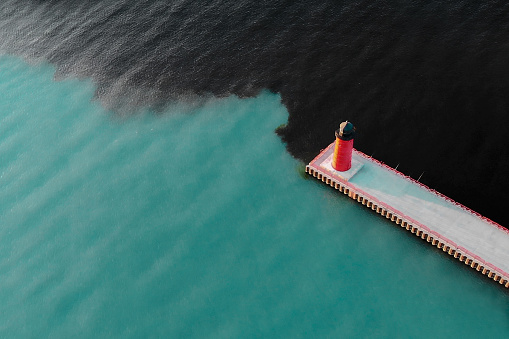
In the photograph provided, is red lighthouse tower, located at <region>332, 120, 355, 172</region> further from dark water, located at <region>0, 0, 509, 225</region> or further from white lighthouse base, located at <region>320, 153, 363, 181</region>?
dark water, located at <region>0, 0, 509, 225</region>

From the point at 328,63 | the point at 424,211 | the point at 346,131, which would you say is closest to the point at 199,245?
the point at 346,131

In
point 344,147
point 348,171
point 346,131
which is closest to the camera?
point 346,131

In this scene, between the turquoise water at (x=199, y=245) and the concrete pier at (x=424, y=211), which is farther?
the concrete pier at (x=424, y=211)

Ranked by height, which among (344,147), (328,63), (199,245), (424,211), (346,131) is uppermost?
(346,131)

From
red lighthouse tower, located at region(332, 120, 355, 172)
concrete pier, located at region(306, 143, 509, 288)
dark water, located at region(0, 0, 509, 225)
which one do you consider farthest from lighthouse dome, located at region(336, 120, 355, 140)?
dark water, located at region(0, 0, 509, 225)

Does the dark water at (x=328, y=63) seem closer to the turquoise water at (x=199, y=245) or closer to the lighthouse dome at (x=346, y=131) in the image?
the turquoise water at (x=199, y=245)

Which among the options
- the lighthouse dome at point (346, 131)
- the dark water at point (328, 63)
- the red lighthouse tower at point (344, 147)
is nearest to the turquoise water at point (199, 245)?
the red lighthouse tower at point (344, 147)

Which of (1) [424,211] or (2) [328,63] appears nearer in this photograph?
(1) [424,211]

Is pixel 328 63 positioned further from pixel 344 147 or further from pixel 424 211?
pixel 424 211
